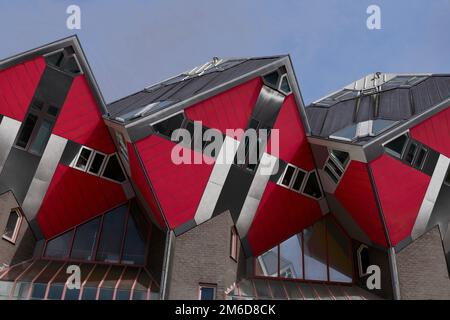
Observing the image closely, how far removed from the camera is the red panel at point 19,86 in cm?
1978

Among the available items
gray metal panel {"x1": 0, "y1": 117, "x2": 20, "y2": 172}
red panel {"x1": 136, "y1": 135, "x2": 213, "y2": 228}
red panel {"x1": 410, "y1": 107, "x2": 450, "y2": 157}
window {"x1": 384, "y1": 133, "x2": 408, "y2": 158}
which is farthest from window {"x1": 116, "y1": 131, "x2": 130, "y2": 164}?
red panel {"x1": 410, "y1": 107, "x2": 450, "y2": 157}

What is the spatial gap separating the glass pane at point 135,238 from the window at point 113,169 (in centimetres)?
195

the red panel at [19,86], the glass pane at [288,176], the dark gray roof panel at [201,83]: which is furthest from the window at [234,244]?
the red panel at [19,86]

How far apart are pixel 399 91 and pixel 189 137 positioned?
14758 millimetres

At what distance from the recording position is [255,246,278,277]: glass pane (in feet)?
75.9

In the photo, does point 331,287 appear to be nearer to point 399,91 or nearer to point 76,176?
point 399,91

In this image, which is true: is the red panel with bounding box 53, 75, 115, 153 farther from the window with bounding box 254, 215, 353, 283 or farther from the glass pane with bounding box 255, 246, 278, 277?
the window with bounding box 254, 215, 353, 283

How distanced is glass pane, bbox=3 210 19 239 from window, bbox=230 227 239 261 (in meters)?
11.0

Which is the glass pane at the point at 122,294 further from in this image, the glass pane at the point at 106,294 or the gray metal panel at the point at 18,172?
the gray metal panel at the point at 18,172

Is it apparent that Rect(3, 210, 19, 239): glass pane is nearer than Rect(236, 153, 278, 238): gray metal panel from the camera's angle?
Yes

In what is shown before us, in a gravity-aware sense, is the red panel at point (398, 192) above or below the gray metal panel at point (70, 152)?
below

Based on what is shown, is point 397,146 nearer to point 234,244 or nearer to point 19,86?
point 234,244

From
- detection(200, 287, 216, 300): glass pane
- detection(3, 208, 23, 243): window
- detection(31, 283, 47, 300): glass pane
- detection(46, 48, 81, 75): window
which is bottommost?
detection(31, 283, 47, 300): glass pane

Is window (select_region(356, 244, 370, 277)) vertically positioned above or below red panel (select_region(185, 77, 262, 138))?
below
